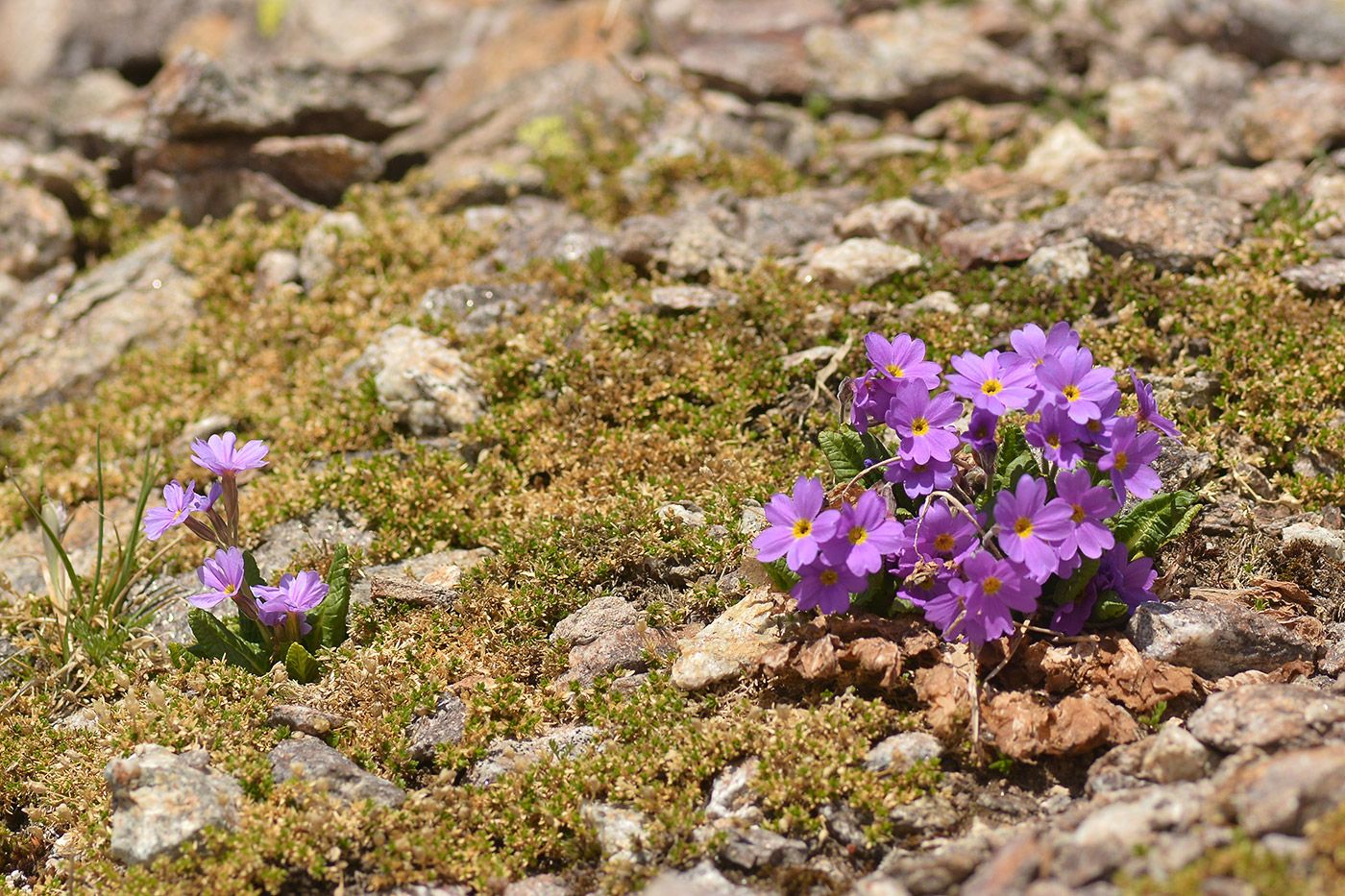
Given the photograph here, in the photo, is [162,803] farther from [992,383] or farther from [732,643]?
[992,383]

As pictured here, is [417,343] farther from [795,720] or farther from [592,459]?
[795,720]

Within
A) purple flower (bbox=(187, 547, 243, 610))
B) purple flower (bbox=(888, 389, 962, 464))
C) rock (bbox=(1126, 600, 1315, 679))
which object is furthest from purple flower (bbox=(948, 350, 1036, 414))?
purple flower (bbox=(187, 547, 243, 610))

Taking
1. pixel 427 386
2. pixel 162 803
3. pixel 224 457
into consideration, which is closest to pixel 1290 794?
pixel 162 803

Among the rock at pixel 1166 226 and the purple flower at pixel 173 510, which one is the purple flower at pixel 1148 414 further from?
the purple flower at pixel 173 510

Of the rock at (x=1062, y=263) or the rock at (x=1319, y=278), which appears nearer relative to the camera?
the rock at (x=1319, y=278)

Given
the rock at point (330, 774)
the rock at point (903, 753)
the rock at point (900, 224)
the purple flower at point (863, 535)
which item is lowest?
the rock at point (903, 753)

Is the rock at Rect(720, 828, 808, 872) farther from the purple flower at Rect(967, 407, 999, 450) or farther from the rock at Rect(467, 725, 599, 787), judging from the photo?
the purple flower at Rect(967, 407, 999, 450)

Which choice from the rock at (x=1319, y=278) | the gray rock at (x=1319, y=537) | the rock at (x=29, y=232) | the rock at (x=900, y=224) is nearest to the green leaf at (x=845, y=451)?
the gray rock at (x=1319, y=537)
